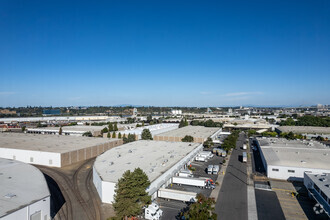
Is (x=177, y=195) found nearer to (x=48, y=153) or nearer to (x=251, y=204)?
(x=251, y=204)

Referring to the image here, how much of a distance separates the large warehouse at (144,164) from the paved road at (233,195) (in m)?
4.51

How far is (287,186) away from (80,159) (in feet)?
74.5

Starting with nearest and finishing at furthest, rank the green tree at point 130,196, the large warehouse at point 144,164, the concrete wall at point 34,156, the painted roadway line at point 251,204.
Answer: the green tree at point 130,196 < the painted roadway line at point 251,204 < the large warehouse at point 144,164 < the concrete wall at point 34,156

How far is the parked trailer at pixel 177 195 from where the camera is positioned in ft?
50.4

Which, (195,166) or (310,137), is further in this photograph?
(310,137)

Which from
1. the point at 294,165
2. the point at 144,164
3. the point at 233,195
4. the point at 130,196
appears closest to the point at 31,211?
the point at 130,196

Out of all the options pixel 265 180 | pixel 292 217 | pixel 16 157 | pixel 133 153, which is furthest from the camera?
pixel 16 157

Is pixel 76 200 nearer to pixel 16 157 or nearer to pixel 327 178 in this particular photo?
pixel 16 157

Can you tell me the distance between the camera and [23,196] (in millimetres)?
12305

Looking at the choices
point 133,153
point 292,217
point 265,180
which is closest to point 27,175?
point 133,153

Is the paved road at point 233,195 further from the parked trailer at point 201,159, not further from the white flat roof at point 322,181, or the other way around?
the white flat roof at point 322,181

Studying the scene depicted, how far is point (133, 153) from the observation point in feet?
78.7

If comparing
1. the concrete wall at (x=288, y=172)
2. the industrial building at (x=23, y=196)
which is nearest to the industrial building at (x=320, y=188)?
the concrete wall at (x=288, y=172)

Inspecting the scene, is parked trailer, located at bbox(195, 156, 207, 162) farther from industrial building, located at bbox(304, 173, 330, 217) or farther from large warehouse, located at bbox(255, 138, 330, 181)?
industrial building, located at bbox(304, 173, 330, 217)
